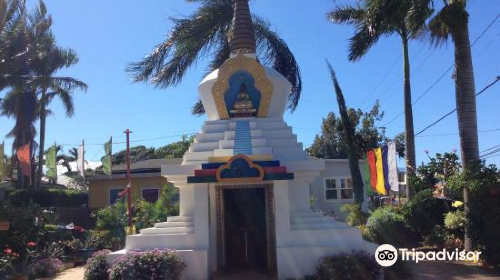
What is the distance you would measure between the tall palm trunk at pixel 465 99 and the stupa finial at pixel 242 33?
18.8 feet

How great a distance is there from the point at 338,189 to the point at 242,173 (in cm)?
1600

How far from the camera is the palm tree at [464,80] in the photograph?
12016 millimetres

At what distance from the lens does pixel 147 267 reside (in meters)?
9.31

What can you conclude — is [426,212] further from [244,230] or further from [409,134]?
[244,230]

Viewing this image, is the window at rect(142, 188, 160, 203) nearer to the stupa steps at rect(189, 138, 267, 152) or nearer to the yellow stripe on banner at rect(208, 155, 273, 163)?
the stupa steps at rect(189, 138, 267, 152)

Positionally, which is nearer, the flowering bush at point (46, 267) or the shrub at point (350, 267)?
the shrub at point (350, 267)

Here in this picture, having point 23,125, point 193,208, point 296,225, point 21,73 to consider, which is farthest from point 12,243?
point 23,125

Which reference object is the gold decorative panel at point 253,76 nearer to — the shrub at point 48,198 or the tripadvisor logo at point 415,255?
the tripadvisor logo at point 415,255

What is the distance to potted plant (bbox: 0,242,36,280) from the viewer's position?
11945 millimetres

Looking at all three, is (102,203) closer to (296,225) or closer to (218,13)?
(218,13)

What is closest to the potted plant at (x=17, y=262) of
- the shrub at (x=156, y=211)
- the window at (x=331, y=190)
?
the shrub at (x=156, y=211)

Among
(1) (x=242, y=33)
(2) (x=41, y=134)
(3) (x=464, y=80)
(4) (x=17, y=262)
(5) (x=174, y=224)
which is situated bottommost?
(4) (x=17, y=262)

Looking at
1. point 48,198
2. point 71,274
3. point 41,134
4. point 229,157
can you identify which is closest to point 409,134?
point 229,157

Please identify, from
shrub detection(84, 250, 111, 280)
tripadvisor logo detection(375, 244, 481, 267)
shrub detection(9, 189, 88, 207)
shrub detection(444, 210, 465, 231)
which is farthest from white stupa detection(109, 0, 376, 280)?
shrub detection(9, 189, 88, 207)
